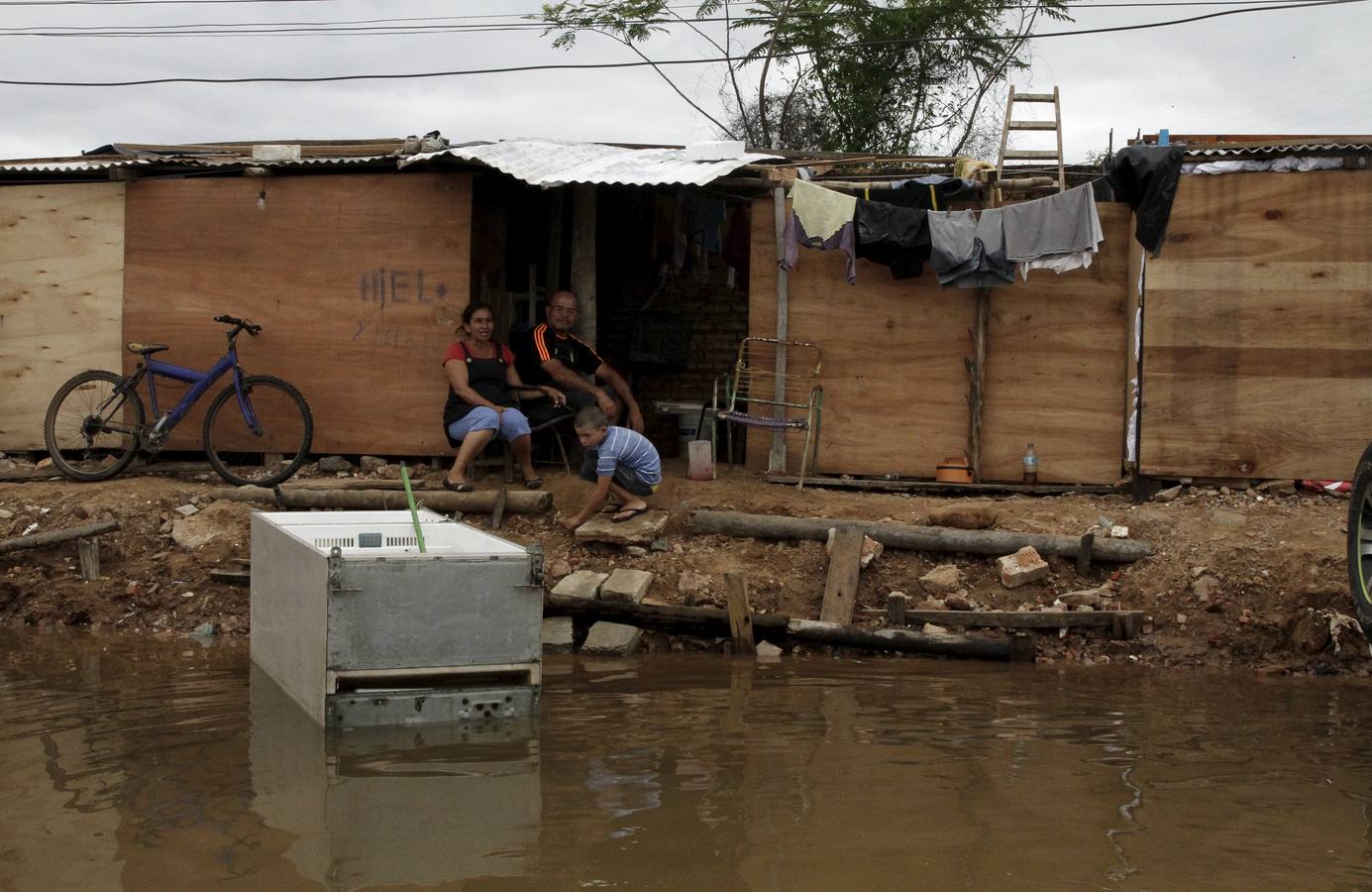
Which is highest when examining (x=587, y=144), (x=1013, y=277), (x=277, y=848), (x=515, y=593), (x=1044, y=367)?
(x=587, y=144)

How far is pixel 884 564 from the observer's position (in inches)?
369

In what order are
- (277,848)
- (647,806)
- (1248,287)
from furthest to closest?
1. (1248,287)
2. (647,806)
3. (277,848)

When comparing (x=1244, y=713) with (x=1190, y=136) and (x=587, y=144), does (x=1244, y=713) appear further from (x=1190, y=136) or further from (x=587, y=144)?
(x=587, y=144)

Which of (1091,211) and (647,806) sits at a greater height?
(1091,211)

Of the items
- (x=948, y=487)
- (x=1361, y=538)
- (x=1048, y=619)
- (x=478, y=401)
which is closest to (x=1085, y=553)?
(x=1048, y=619)

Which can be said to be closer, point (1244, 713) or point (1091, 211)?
point (1244, 713)

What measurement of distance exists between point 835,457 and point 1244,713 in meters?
4.36

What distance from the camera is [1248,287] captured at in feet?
33.4

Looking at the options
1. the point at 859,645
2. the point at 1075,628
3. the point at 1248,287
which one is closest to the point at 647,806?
the point at 859,645

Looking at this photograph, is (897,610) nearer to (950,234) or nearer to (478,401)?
(950,234)

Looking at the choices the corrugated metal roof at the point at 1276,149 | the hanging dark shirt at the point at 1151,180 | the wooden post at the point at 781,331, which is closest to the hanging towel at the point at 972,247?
the hanging dark shirt at the point at 1151,180

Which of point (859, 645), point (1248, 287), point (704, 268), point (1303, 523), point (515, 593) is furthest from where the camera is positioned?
point (704, 268)

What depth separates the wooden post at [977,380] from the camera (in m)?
10.6

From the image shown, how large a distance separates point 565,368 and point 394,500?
1713 mm
